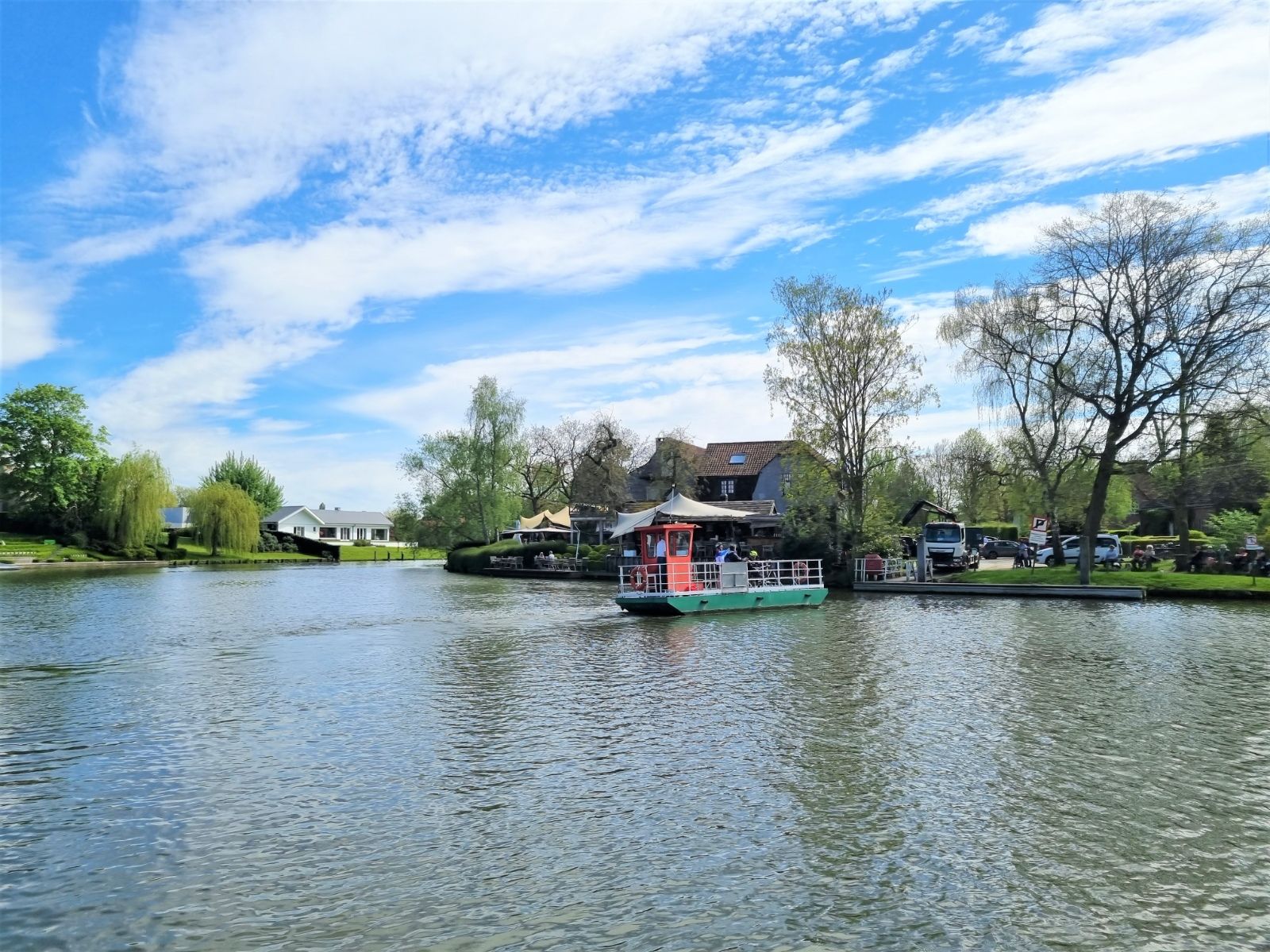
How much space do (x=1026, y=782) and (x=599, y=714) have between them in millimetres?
6614

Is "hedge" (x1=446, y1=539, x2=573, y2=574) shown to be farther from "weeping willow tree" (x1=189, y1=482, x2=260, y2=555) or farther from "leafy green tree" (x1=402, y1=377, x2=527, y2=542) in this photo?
"weeping willow tree" (x1=189, y1=482, x2=260, y2=555)

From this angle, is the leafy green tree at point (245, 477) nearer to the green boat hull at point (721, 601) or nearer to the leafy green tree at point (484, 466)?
the leafy green tree at point (484, 466)

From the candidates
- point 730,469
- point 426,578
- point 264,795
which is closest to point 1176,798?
point 264,795

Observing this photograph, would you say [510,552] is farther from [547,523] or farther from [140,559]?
[140,559]

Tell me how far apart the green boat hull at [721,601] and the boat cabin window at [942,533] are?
17775 mm

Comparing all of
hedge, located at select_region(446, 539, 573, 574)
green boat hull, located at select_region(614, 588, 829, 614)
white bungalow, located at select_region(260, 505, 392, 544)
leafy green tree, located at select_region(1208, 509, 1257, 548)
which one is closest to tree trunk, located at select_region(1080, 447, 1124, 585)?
leafy green tree, located at select_region(1208, 509, 1257, 548)

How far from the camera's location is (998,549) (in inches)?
2483

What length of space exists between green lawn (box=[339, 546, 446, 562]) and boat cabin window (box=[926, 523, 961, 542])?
2767 inches

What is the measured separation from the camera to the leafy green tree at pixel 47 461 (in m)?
82.3

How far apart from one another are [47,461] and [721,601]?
77.8 metres

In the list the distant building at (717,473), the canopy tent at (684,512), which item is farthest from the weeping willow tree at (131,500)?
the canopy tent at (684,512)

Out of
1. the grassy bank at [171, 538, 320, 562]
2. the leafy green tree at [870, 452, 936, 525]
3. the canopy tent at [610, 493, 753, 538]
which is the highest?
the leafy green tree at [870, 452, 936, 525]

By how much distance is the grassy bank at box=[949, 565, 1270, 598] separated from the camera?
33.1 metres

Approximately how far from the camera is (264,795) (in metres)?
10.4
